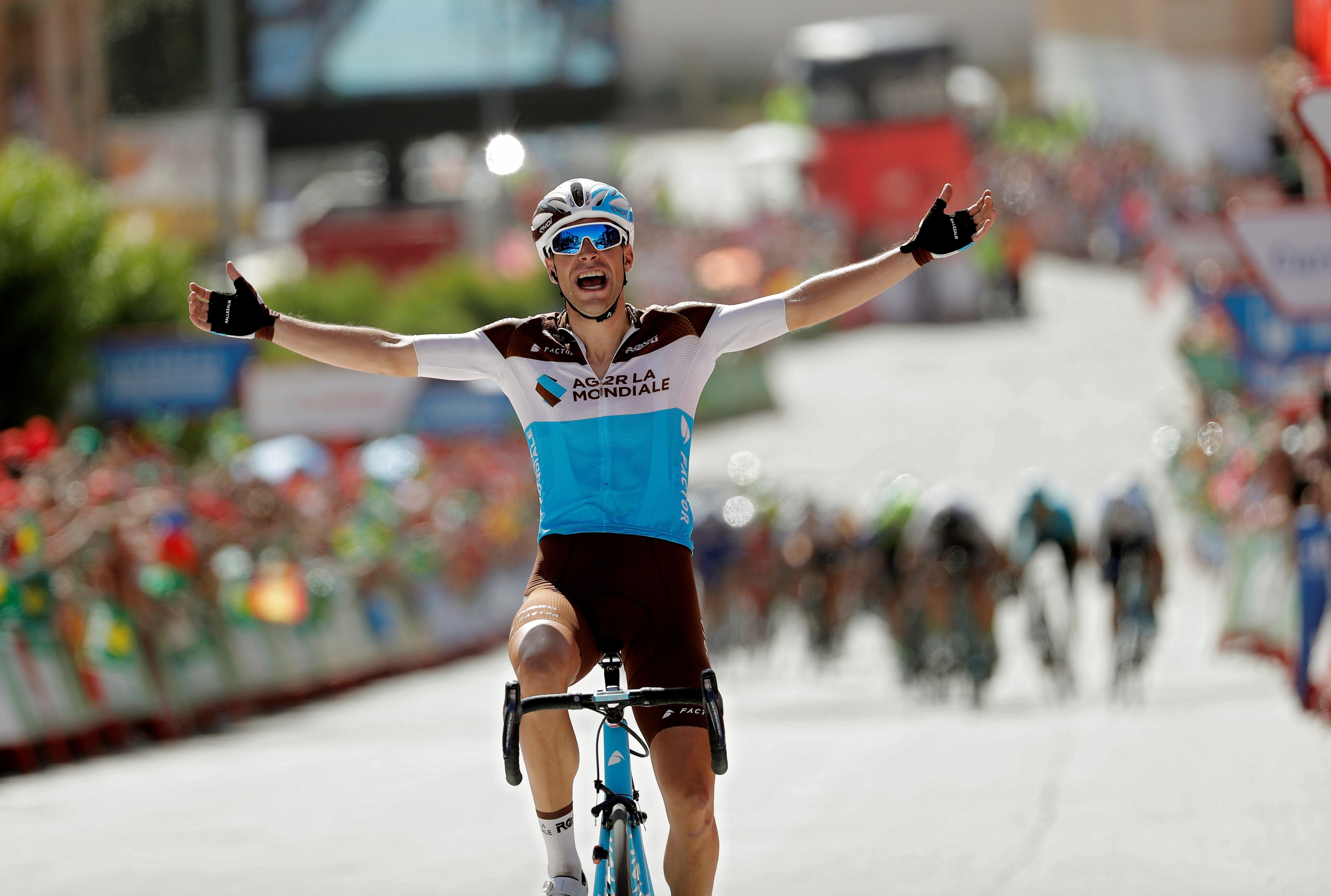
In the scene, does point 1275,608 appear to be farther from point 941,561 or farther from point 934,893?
point 934,893

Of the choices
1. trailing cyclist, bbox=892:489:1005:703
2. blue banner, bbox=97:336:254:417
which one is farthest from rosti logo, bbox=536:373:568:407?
blue banner, bbox=97:336:254:417

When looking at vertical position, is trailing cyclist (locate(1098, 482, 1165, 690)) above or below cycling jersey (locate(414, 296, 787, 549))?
below

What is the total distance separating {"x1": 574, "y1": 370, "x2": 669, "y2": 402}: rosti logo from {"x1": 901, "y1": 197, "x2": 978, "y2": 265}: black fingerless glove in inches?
32.1

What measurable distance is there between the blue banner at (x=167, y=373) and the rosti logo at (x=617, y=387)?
1400cm

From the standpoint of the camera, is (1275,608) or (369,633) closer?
(1275,608)

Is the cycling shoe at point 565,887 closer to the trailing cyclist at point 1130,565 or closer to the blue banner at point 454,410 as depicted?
the trailing cyclist at point 1130,565

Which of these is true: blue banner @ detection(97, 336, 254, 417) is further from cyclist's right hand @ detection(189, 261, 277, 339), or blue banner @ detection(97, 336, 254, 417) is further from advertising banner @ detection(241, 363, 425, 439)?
cyclist's right hand @ detection(189, 261, 277, 339)

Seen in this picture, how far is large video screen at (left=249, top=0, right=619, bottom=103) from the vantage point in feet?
139

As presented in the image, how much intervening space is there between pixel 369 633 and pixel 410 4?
86.8ft

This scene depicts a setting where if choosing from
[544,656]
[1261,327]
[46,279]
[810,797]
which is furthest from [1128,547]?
[46,279]

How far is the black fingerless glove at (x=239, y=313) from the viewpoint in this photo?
5691 mm

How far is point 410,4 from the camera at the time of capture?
43.6 meters

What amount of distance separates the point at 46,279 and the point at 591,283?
18467 millimetres

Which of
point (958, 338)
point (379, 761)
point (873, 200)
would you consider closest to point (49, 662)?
point (379, 761)
